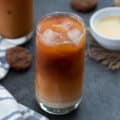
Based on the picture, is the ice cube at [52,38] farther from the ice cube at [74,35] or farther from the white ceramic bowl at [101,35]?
the white ceramic bowl at [101,35]

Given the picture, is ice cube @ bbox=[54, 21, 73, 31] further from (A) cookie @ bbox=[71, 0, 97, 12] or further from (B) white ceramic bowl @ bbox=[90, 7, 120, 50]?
(A) cookie @ bbox=[71, 0, 97, 12]

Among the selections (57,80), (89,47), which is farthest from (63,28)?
(89,47)

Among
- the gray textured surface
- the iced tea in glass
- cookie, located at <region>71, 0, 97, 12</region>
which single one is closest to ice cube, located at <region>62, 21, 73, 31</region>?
the iced tea in glass

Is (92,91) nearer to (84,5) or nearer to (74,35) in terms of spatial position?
(74,35)

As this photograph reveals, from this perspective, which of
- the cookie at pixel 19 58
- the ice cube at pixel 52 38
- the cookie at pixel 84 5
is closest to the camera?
the ice cube at pixel 52 38

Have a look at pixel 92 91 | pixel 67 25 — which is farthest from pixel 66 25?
pixel 92 91

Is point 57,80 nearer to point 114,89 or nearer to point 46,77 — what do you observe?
point 46,77

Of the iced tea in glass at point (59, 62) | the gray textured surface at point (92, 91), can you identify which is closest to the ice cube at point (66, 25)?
the iced tea in glass at point (59, 62)
